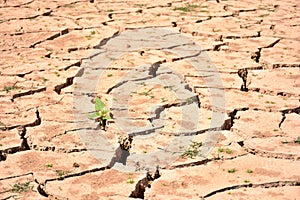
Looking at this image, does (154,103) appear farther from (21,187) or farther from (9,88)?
(21,187)

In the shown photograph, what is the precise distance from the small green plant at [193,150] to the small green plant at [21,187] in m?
0.69

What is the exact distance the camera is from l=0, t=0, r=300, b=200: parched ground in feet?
8.67

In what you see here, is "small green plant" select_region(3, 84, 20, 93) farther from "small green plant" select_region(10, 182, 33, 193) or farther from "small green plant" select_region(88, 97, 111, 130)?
"small green plant" select_region(10, 182, 33, 193)

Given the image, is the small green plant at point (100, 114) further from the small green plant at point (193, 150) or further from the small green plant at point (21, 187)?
the small green plant at point (21, 187)

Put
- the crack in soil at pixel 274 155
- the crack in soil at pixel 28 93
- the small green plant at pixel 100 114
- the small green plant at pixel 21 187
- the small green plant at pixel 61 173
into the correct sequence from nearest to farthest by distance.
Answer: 1. the small green plant at pixel 21 187
2. the small green plant at pixel 61 173
3. the crack in soil at pixel 274 155
4. the small green plant at pixel 100 114
5. the crack in soil at pixel 28 93

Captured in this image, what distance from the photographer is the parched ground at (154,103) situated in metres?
2.64

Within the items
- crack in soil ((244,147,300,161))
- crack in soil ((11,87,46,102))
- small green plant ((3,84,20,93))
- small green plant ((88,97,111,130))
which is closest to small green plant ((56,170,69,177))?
small green plant ((88,97,111,130))

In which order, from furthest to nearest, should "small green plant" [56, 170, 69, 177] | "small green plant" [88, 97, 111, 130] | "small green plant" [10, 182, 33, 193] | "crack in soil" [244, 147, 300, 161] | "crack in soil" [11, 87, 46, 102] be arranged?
1. "crack in soil" [11, 87, 46, 102]
2. "small green plant" [88, 97, 111, 130]
3. "crack in soil" [244, 147, 300, 161]
4. "small green plant" [56, 170, 69, 177]
5. "small green plant" [10, 182, 33, 193]

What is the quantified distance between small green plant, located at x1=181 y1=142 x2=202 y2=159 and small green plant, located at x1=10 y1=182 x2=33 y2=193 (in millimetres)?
687

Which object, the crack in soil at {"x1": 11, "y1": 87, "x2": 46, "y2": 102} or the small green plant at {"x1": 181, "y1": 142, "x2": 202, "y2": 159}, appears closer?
the small green plant at {"x1": 181, "y1": 142, "x2": 202, "y2": 159}

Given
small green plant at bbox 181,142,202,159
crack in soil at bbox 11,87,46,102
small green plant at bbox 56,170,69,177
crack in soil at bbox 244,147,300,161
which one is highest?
crack in soil at bbox 11,87,46,102

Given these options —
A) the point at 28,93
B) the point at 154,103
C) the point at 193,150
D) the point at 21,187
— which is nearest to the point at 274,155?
the point at 193,150

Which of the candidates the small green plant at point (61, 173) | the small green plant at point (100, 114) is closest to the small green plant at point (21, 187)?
the small green plant at point (61, 173)

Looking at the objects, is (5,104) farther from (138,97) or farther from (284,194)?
(284,194)
